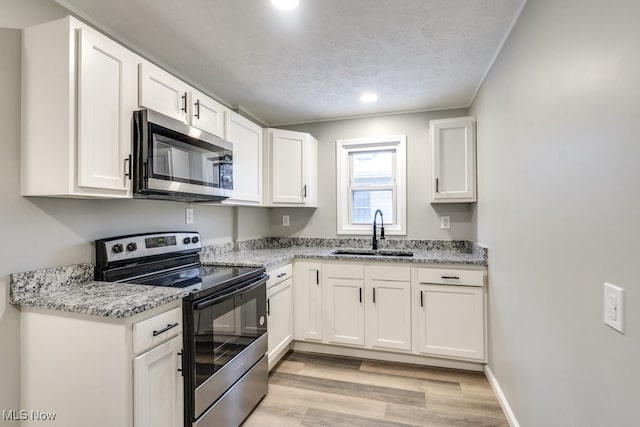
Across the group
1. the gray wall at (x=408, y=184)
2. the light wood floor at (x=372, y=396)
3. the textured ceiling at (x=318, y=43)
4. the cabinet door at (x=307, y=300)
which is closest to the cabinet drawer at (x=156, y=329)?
the light wood floor at (x=372, y=396)

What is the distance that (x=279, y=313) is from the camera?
Answer: 102 inches

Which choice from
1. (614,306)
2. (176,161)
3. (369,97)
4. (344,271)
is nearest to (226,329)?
(176,161)

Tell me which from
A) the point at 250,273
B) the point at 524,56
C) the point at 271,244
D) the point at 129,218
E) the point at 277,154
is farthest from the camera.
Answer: the point at 271,244

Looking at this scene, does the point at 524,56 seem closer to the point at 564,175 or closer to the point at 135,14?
the point at 564,175

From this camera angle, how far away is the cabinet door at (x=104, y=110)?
136 cm

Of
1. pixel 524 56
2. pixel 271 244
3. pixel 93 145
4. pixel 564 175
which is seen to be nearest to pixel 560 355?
pixel 564 175

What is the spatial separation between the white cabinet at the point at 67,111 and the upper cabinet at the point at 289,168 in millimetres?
1670

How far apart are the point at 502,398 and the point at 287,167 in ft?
8.45

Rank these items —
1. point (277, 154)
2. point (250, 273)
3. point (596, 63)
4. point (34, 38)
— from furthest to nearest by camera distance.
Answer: point (277, 154), point (250, 273), point (34, 38), point (596, 63)

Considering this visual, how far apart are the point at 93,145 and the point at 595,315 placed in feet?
6.87

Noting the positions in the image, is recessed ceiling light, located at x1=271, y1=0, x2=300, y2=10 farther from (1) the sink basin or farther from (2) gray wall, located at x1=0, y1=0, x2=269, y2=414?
(1) the sink basin

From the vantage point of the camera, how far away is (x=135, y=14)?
1683 millimetres

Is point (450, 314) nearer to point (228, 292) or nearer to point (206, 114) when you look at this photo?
point (228, 292)

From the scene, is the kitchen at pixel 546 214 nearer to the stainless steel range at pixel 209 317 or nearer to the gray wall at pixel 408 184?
the stainless steel range at pixel 209 317
